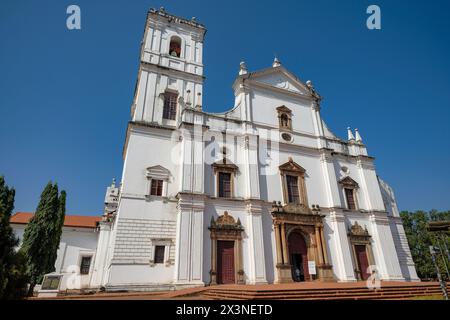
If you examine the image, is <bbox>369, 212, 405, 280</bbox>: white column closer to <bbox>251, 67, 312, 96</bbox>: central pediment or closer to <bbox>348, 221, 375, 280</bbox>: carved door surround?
<bbox>348, 221, 375, 280</bbox>: carved door surround

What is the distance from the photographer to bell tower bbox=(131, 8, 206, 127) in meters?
19.3

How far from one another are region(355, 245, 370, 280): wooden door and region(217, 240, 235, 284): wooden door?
31.0 feet

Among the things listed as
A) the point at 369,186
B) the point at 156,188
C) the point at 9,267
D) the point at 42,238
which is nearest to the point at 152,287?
the point at 156,188

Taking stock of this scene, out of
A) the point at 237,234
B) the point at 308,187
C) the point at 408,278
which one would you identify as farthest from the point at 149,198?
the point at 408,278

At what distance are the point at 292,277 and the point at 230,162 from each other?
823 centimetres

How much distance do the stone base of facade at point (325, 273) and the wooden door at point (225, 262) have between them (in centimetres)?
587

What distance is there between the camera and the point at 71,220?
93.4 feet

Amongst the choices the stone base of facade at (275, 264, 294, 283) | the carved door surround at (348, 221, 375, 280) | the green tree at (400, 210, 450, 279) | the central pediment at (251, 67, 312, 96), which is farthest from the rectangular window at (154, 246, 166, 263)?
the green tree at (400, 210, 450, 279)

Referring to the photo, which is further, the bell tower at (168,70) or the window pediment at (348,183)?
the window pediment at (348,183)

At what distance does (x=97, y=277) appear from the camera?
63.1 feet

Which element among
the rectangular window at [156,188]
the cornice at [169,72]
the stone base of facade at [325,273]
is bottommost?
the stone base of facade at [325,273]

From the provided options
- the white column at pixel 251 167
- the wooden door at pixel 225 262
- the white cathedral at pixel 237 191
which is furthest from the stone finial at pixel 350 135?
the wooden door at pixel 225 262

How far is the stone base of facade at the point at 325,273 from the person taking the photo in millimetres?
16906

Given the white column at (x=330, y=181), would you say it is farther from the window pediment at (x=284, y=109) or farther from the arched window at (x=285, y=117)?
the window pediment at (x=284, y=109)
